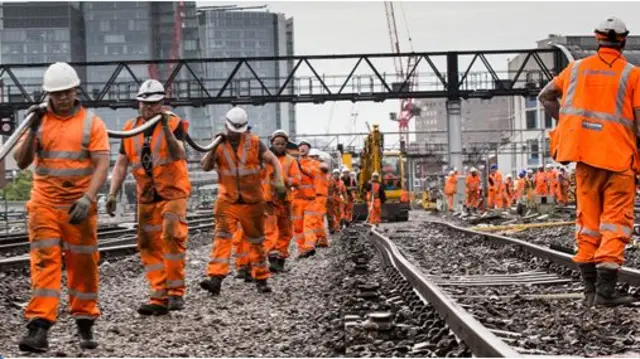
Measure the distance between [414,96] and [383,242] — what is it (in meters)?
30.6

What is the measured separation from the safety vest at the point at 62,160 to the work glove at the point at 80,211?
16cm

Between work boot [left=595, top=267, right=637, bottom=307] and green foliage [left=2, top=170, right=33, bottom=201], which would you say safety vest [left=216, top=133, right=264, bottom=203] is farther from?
green foliage [left=2, top=170, right=33, bottom=201]

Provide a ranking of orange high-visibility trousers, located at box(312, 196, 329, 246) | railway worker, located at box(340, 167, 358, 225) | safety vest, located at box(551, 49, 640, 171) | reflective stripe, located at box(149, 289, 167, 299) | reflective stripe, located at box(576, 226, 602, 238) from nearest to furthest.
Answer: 1. safety vest, located at box(551, 49, 640, 171)
2. reflective stripe, located at box(576, 226, 602, 238)
3. reflective stripe, located at box(149, 289, 167, 299)
4. orange high-visibility trousers, located at box(312, 196, 329, 246)
5. railway worker, located at box(340, 167, 358, 225)

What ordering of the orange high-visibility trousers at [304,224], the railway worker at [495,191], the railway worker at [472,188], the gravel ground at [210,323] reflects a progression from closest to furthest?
the gravel ground at [210,323]
the orange high-visibility trousers at [304,224]
the railway worker at [472,188]
the railway worker at [495,191]

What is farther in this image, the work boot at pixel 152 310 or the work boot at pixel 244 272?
the work boot at pixel 244 272

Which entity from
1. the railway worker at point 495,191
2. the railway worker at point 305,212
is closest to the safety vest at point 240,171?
the railway worker at point 305,212

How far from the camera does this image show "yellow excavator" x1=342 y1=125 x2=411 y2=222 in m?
39.1

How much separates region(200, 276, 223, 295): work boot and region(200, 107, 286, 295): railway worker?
23cm

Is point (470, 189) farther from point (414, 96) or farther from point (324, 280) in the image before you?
point (324, 280)

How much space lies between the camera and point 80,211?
25.4 feet

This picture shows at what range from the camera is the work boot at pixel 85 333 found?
809cm

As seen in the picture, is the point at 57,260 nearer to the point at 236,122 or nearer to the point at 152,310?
the point at 152,310

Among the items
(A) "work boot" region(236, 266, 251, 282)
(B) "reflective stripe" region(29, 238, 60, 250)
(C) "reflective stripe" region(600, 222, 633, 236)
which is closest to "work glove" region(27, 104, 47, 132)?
(B) "reflective stripe" region(29, 238, 60, 250)

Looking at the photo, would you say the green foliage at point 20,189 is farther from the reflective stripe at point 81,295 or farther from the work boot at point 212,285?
the reflective stripe at point 81,295
